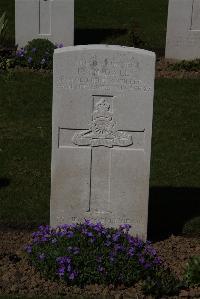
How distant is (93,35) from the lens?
16953 millimetres

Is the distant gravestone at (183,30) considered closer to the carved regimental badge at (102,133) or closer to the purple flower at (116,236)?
the carved regimental badge at (102,133)

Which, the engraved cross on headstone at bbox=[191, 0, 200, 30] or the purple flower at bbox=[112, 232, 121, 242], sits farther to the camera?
the engraved cross on headstone at bbox=[191, 0, 200, 30]

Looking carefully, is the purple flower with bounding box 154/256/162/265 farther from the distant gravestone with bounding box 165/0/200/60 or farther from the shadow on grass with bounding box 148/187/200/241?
the distant gravestone with bounding box 165/0/200/60

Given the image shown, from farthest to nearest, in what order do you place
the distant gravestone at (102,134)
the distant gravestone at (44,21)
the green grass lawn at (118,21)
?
the green grass lawn at (118,21)
the distant gravestone at (44,21)
the distant gravestone at (102,134)

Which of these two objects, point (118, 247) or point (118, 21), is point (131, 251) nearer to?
point (118, 247)

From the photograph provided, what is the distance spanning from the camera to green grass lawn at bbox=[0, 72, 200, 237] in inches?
355

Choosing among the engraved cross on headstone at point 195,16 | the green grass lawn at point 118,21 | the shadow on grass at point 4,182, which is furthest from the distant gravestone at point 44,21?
the shadow on grass at point 4,182

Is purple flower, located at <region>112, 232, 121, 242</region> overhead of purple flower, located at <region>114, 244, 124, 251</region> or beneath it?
overhead

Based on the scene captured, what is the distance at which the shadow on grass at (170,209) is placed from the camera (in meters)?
8.44

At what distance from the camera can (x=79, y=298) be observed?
21.9ft

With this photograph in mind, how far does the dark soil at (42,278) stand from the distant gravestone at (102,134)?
0.40 meters

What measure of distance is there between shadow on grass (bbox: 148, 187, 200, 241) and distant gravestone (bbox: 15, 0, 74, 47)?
648cm

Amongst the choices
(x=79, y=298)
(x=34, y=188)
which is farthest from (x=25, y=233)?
(x=79, y=298)

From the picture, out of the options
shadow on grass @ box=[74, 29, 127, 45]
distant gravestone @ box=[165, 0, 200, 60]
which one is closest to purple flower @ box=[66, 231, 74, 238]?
distant gravestone @ box=[165, 0, 200, 60]
